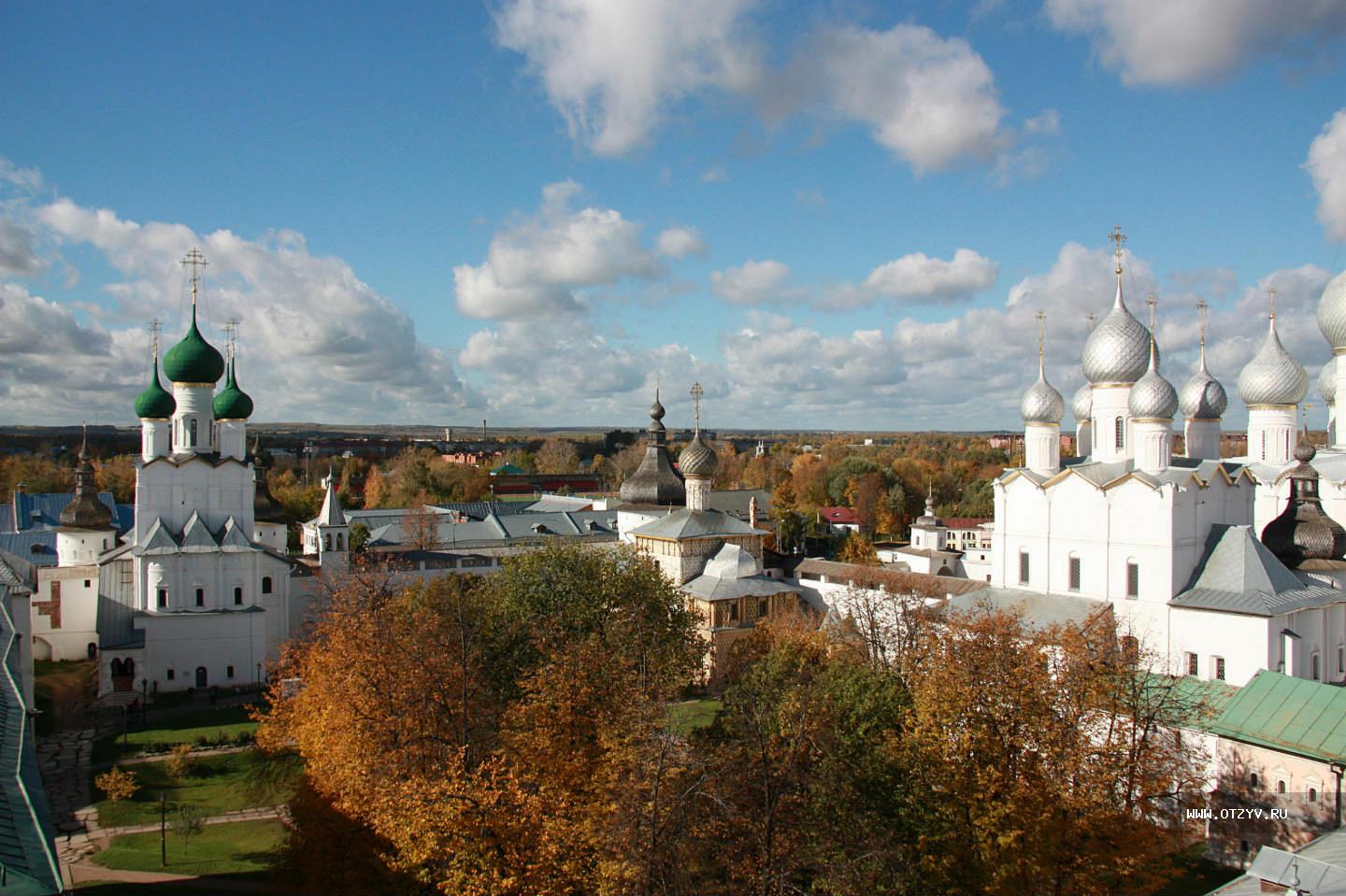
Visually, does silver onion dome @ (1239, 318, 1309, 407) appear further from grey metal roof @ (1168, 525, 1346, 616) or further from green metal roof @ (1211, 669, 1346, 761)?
green metal roof @ (1211, 669, 1346, 761)

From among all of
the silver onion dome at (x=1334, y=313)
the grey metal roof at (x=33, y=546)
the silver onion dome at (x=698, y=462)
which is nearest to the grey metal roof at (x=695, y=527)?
the silver onion dome at (x=698, y=462)

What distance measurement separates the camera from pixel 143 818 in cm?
1717

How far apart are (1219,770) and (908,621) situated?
6.10 meters

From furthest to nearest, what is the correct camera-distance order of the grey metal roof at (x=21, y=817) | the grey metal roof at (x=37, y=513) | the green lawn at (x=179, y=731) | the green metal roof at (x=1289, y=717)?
the grey metal roof at (x=37, y=513) < the green lawn at (x=179, y=731) < the green metal roof at (x=1289, y=717) < the grey metal roof at (x=21, y=817)

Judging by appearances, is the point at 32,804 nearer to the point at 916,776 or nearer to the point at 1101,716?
the point at 916,776

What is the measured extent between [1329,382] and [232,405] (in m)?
35.0

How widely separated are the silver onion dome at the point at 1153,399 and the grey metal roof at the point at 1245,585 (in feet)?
11.3

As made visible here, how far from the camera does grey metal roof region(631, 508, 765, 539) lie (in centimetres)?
2820

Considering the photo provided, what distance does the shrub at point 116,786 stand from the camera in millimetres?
17641

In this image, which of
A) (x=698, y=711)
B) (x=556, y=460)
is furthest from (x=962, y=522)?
(x=556, y=460)

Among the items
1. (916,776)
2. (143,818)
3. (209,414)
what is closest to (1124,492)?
(916,776)

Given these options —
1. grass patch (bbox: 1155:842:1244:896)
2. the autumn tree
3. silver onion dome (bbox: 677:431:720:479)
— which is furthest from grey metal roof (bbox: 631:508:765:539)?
the autumn tree

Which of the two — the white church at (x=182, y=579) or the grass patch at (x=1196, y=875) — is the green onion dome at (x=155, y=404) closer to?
the white church at (x=182, y=579)

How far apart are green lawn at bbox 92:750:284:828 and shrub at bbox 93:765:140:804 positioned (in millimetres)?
111
